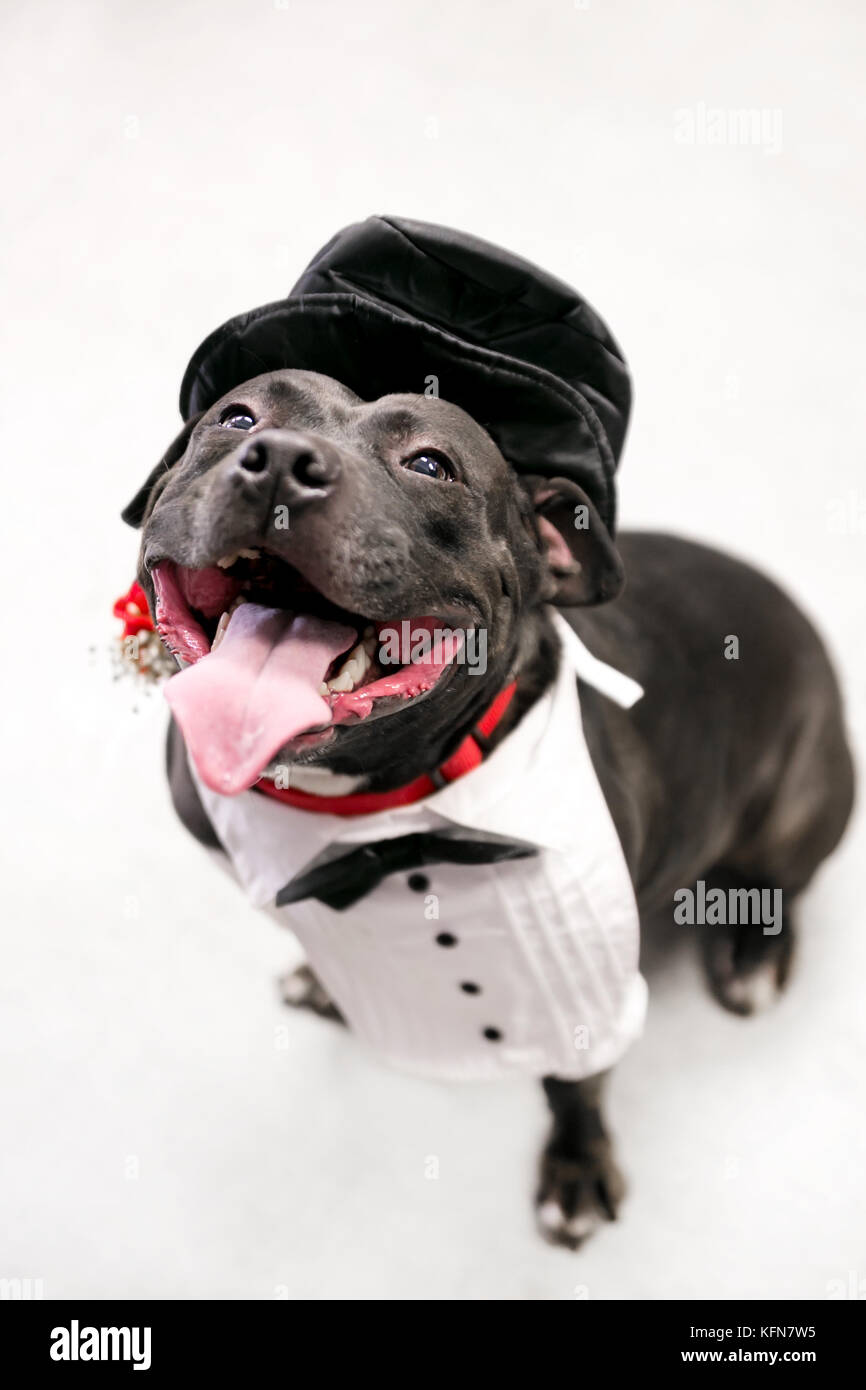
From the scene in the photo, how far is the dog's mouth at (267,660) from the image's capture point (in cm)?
142

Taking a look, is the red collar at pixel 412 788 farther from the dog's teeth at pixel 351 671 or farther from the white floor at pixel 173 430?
the white floor at pixel 173 430

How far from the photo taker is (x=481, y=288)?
5.27ft

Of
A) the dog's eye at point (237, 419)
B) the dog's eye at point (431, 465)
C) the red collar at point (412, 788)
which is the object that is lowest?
the red collar at point (412, 788)

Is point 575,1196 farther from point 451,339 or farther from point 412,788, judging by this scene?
point 451,339

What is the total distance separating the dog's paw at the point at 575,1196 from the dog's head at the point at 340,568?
1063 millimetres

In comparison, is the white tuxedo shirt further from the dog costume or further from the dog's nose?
the dog's nose

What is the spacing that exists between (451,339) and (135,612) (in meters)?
0.63

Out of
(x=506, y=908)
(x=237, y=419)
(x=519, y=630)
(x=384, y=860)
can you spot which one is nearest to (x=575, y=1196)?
(x=506, y=908)

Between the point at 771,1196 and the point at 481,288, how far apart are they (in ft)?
5.96

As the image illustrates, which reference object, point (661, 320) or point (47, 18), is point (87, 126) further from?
point (661, 320)

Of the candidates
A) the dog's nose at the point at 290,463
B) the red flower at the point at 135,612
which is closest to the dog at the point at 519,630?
the dog's nose at the point at 290,463

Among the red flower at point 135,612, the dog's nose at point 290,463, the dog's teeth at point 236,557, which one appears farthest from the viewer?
the red flower at point 135,612
